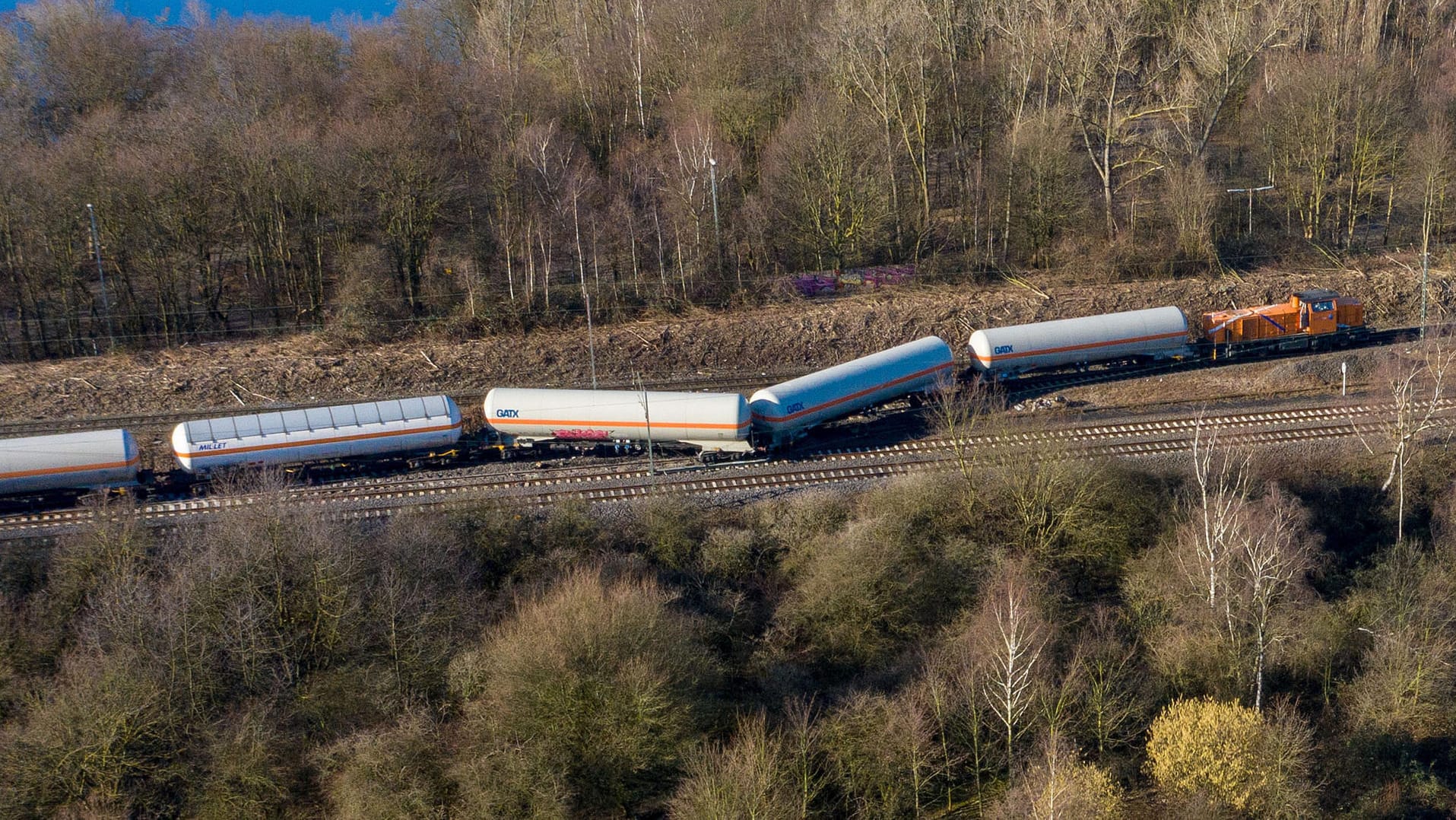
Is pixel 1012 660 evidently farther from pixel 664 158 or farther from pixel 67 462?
pixel 664 158

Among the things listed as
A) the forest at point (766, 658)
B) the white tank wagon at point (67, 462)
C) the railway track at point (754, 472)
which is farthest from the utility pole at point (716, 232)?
the white tank wagon at point (67, 462)

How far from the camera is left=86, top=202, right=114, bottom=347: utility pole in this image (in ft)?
129

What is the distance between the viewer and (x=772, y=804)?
19.5m

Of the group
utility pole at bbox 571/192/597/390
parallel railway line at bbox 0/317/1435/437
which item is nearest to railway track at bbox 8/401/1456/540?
parallel railway line at bbox 0/317/1435/437

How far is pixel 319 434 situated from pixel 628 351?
12435 millimetres

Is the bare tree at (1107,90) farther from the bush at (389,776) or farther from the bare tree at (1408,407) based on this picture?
the bush at (389,776)

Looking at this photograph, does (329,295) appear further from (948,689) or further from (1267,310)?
(1267,310)

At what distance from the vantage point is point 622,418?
104 feet

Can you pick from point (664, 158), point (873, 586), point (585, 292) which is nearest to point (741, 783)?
point (873, 586)

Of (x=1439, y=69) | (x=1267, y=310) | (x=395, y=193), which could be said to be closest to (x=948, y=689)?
(x=1267, y=310)

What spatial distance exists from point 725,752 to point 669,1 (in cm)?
4323

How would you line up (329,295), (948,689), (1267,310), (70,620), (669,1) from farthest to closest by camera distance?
(669,1)
(329,295)
(1267,310)
(70,620)
(948,689)

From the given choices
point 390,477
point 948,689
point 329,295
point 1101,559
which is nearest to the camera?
point 948,689

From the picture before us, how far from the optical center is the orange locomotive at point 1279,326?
39.3m
